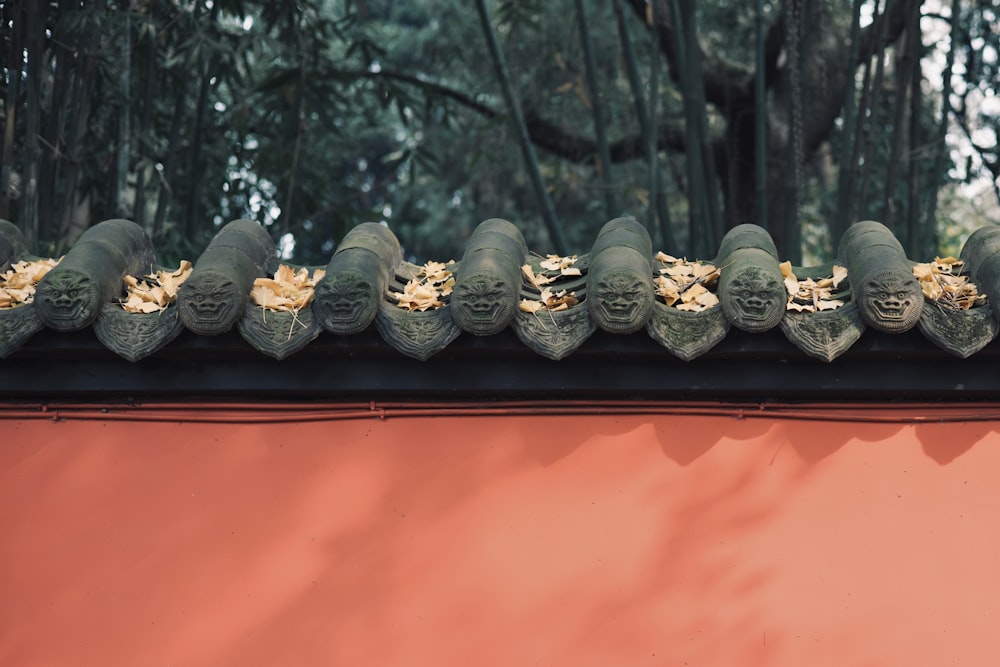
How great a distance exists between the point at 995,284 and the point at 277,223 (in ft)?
19.9

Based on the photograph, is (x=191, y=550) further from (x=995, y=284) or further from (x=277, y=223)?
(x=277, y=223)

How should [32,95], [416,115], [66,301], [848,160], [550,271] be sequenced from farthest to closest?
[416,115]
[848,160]
[32,95]
[550,271]
[66,301]

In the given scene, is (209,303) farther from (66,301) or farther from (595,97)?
(595,97)

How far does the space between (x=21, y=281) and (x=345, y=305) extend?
3.02 ft

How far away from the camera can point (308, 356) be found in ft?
9.30

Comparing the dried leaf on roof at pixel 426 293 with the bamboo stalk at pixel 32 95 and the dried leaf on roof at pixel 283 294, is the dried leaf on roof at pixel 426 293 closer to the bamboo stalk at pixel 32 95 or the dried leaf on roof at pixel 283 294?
the dried leaf on roof at pixel 283 294

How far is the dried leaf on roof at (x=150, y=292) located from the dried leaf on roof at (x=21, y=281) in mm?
211

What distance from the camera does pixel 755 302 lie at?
8.50ft

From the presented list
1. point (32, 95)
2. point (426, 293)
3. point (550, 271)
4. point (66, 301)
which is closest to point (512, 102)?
point (32, 95)

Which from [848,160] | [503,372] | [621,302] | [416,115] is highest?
[621,302]

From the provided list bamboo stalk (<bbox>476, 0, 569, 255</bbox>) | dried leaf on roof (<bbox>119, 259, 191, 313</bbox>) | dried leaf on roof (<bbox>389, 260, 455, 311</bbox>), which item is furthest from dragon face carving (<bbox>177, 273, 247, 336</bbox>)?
bamboo stalk (<bbox>476, 0, 569, 255</bbox>)

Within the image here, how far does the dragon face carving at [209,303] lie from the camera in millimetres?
2658

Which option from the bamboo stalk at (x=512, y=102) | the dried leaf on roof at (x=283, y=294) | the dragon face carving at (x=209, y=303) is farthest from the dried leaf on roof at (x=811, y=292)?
the bamboo stalk at (x=512, y=102)

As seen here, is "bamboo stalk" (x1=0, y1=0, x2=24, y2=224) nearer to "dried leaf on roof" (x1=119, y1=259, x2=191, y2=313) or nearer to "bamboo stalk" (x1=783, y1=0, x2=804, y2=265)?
"dried leaf on roof" (x1=119, y1=259, x2=191, y2=313)
